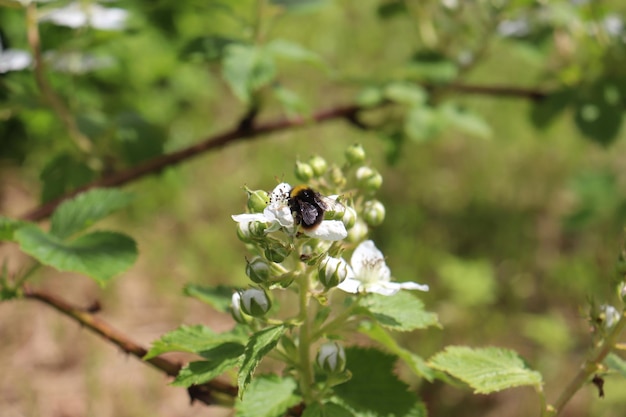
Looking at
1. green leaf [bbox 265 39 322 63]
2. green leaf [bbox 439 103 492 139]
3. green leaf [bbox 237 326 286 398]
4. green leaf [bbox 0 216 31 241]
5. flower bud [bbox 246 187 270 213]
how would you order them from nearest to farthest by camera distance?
green leaf [bbox 237 326 286 398]
flower bud [bbox 246 187 270 213]
green leaf [bbox 0 216 31 241]
green leaf [bbox 265 39 322 63]
green leaf [bbox 439 103 492 139]

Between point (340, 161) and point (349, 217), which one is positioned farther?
point (340, 161)

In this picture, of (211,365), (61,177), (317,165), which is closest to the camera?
(211,365)

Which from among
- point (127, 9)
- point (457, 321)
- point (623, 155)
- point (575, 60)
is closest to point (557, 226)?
point (623, 155)

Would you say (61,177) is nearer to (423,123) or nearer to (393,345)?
(423,123)

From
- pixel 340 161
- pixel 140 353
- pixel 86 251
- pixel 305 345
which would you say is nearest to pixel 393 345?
pixel 305 345

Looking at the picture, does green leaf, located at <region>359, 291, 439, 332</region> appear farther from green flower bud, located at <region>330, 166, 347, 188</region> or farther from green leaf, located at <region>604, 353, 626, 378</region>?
green leaf, located at <region>604, 353, 626, 378</region>

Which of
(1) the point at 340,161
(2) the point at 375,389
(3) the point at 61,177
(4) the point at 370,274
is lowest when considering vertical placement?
(1) the point at 340,161

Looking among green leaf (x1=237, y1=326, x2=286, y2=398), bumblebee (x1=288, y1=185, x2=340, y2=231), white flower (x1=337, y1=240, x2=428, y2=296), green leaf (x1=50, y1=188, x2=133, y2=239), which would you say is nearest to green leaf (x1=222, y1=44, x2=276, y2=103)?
green leaf (x1=50, y1=188, x2=133, y2=239)

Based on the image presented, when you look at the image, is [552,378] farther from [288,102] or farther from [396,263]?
[288,102]
